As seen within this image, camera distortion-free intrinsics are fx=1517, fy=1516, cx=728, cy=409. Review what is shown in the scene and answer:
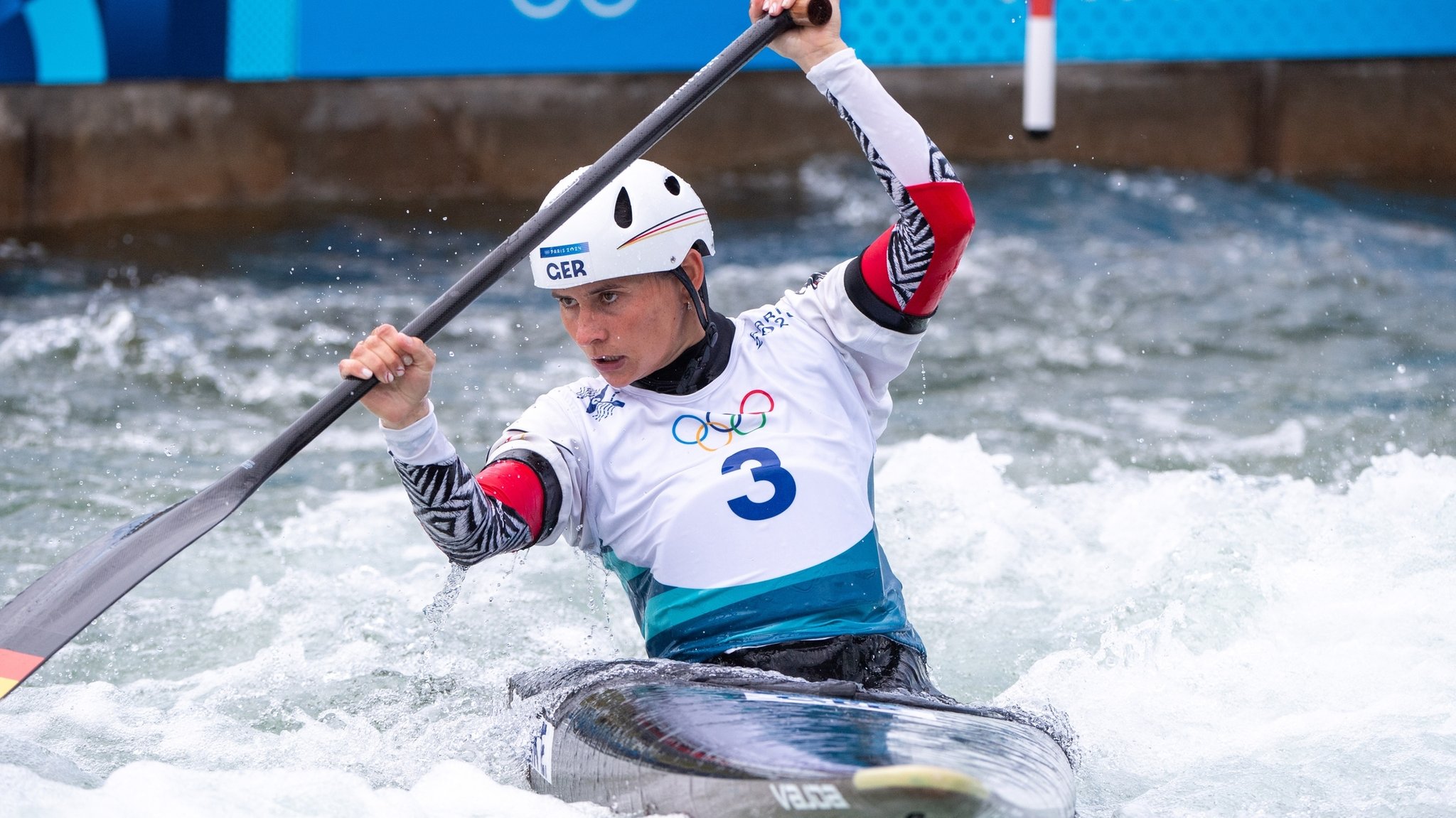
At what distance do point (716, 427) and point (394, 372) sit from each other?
27.4 inches

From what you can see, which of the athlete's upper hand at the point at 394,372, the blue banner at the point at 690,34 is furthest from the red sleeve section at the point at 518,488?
the blue banner at the point at 690,34

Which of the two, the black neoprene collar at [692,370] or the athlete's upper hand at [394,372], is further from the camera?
the black neoprene collar at [692,370]

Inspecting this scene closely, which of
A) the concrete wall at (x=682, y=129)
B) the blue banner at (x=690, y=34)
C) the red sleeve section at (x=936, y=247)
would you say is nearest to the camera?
the red sleeve section at (x=936, y=247)

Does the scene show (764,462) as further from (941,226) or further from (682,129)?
(682,129)

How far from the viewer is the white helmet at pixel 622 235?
3.13m

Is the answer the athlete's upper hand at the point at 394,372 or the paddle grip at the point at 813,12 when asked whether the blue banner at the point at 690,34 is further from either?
the athlete's upper hand at the point at 394,372

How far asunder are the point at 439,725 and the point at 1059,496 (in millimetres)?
3005

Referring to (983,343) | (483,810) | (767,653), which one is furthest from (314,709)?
(983,343)

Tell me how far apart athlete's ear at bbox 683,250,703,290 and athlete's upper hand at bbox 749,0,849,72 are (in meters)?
0.47

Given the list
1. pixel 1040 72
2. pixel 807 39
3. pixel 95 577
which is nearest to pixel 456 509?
pixel 95 577

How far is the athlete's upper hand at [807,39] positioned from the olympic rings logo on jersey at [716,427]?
2.53 ft

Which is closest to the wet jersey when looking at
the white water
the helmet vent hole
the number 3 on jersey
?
the number 3 on jersey

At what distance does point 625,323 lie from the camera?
3.16 metres

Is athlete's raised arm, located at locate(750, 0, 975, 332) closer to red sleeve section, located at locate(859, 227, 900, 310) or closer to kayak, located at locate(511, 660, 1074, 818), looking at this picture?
red sleeve section, located at locate(859, 227, 900, 310)
